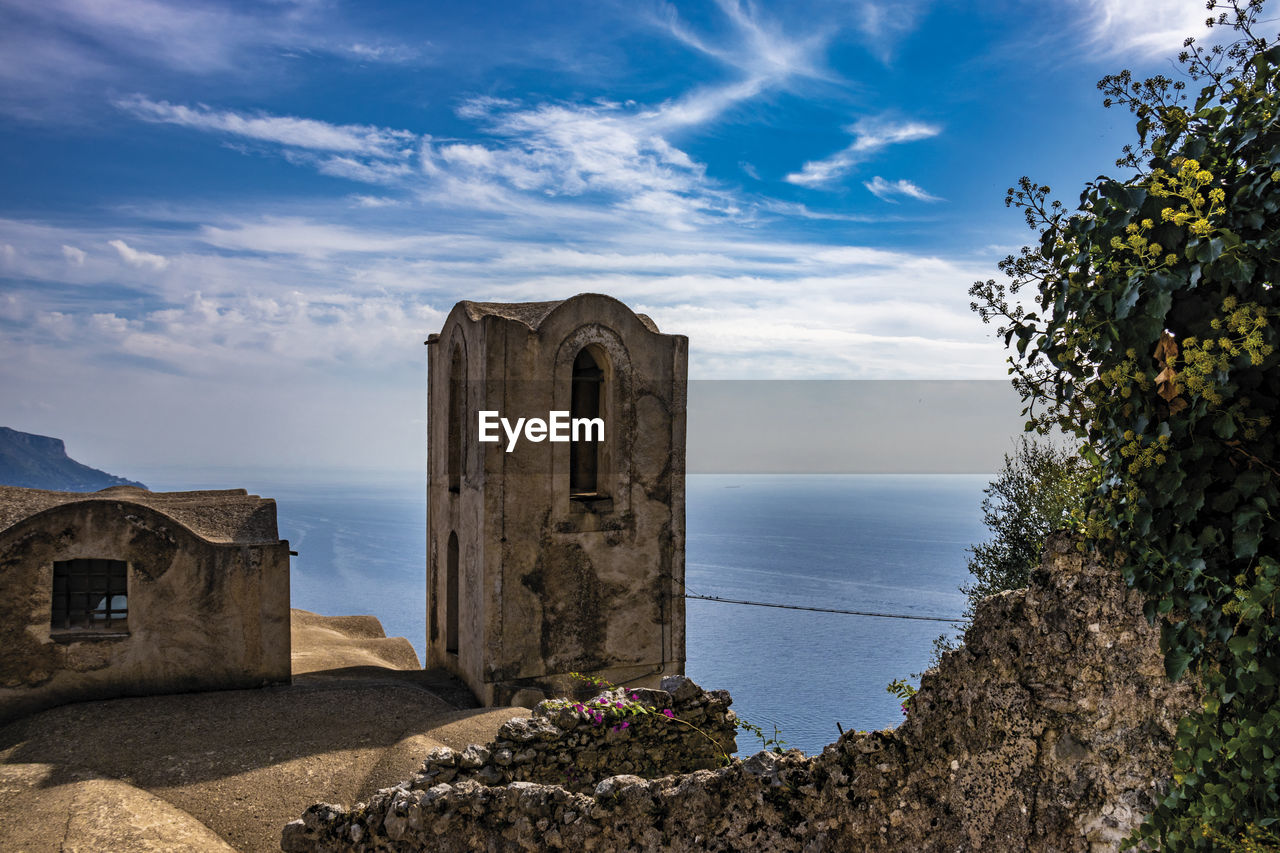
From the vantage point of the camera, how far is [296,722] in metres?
11.9

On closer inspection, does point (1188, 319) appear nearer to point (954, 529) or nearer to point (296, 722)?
point (296, 722)

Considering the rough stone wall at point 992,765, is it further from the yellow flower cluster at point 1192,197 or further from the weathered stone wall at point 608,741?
the yellow flower cluster at point 1192,197

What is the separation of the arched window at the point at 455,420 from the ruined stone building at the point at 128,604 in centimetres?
307

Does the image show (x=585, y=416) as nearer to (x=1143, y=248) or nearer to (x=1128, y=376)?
(x=1128, y=376)

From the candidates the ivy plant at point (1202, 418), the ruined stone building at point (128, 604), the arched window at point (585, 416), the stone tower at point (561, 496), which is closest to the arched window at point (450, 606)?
the stone tower at point (561, 496)

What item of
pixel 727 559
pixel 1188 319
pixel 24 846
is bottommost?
pixel 727 559

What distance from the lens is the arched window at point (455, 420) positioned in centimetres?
1545

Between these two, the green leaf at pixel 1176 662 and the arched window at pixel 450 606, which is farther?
the arched window at pixel 450 606

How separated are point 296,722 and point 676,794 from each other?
8723 mm

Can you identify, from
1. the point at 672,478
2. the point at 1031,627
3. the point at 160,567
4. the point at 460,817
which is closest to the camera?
the point at 1031,627

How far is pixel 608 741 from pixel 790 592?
60.7 meters

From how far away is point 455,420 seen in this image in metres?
15.9

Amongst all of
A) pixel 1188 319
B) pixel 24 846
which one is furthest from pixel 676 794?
A: pixel 24 846

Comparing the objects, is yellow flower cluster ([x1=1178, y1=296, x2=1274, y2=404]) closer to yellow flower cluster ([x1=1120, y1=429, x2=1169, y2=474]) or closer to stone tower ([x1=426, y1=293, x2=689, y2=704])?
yellow flower cluster ([x1=1120, y1=429, x2=1169, y2=474])
